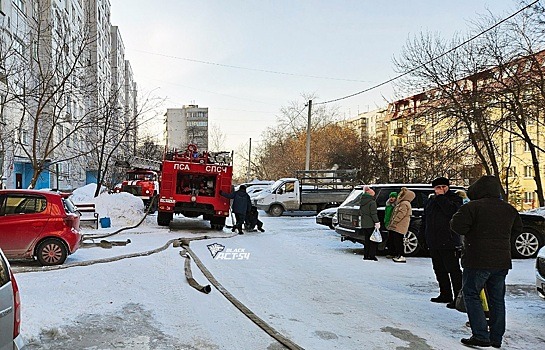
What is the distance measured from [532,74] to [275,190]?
1247 centimetres

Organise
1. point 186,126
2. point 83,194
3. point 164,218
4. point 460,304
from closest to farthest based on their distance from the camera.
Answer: point 460,304 < point 164,218 < point 83,194 < point 186,126

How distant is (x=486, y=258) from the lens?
224 inches

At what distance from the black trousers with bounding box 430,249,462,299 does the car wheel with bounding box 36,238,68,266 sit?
21.7 ft

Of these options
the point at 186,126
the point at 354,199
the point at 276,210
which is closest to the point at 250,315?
the point at 354,199

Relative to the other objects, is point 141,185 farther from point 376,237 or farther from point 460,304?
point 460,304

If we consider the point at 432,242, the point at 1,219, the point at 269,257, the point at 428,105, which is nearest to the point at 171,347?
the point at 432,242

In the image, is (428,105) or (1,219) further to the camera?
(428,105)

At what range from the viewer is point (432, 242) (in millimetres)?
7684

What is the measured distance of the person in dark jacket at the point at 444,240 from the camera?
24.7ft

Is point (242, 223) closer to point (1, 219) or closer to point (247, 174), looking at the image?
point (1, 219)

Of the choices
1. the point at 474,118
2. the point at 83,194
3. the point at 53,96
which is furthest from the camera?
the point at 83,194

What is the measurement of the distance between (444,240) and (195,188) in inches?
492

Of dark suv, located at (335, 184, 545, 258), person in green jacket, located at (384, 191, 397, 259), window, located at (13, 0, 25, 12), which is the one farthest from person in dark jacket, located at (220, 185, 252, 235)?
window, located at (13, 0, 25, 12)

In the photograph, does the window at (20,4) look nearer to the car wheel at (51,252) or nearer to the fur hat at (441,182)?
the car wheel at (51,252)
